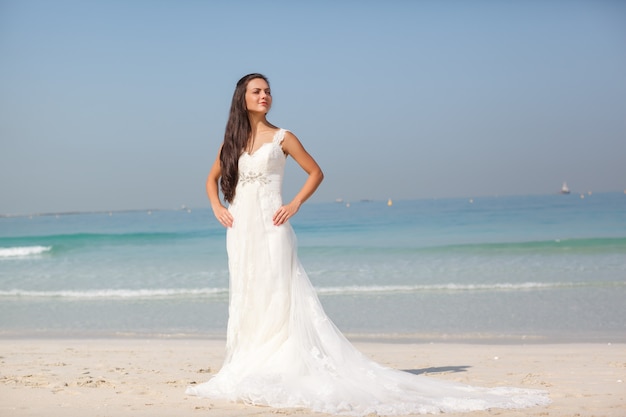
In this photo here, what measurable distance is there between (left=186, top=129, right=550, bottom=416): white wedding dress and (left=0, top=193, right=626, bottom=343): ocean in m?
3.98

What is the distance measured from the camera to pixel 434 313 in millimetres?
11078

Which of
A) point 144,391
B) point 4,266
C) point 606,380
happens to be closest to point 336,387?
point 144,391

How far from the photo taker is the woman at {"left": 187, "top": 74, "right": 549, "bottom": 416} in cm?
510

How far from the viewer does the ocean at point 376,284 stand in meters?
10.1

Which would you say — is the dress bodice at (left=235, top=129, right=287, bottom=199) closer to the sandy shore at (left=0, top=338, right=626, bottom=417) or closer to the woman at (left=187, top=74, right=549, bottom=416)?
the woman at (left=187, top=74, right=549, bottom=416)

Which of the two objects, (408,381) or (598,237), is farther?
(598,237)

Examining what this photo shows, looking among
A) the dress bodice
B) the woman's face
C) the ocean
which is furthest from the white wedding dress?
the ocean

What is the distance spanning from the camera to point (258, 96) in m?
5.32

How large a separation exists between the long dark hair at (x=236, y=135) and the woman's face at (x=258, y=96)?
0.03 meters

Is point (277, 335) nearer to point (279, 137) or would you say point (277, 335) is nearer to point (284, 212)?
point (284, 212)

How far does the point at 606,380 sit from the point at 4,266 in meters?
19.2

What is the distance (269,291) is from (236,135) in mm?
1148

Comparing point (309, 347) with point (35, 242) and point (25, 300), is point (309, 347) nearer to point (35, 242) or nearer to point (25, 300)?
point (25, 300)

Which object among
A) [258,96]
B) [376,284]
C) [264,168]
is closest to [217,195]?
[264,168]
